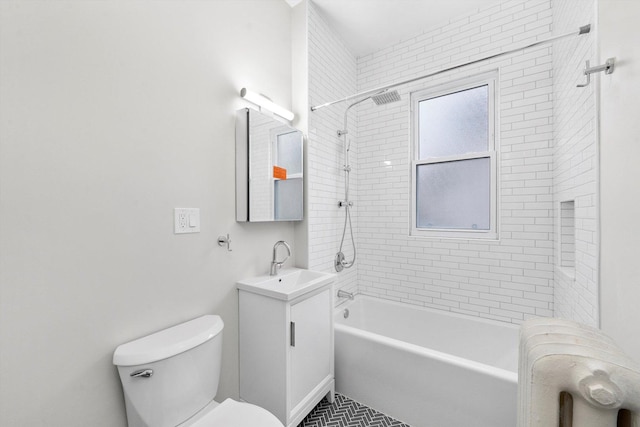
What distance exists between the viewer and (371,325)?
2.62 meters

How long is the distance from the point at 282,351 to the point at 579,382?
1251mm

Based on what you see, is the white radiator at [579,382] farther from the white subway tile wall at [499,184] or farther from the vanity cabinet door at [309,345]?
the white subway tile wall at [499,184]

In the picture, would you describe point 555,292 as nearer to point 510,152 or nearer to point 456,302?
point 456,302

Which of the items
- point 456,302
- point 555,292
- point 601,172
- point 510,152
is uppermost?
point 510,152

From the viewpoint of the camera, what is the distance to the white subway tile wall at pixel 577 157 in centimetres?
122

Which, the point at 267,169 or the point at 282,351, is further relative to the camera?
the point at 267,169

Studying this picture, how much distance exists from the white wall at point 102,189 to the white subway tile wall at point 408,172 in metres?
0.88

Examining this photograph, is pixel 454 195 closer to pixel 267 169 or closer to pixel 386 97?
pixel 386 97

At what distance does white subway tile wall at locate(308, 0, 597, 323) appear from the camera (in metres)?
2.06

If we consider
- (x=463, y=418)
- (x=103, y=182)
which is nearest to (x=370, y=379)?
(x=463, y=418)

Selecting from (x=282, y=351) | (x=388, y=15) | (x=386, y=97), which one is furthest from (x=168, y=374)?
(x=388, y=15)

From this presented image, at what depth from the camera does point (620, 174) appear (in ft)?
3.21

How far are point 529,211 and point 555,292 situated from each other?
2.02 feet

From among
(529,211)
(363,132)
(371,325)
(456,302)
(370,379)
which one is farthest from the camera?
(363,132)
